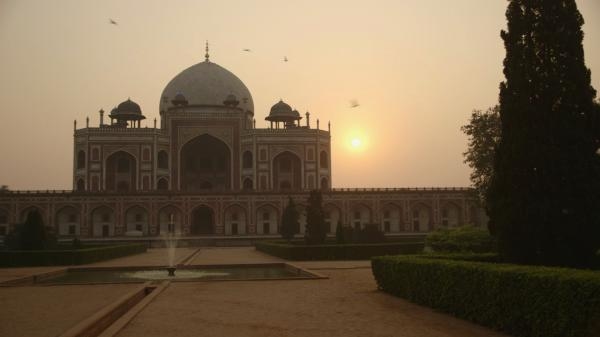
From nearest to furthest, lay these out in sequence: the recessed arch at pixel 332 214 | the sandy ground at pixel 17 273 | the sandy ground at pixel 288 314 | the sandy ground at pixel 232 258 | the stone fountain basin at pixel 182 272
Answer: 1. the sandy ground at pixel 288 314
2. the sandy ground at pixel 17 273
3. the stone fountain basin at pixel 182 272
4. the sandy ground at pixel 232 258
5. the recessed arch at pixel 332 214

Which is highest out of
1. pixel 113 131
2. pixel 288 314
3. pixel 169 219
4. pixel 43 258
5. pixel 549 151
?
pixel 113 131

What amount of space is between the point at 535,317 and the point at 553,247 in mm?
2835

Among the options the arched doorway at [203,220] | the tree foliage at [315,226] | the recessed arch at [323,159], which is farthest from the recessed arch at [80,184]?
the tree foliage at [315,226]

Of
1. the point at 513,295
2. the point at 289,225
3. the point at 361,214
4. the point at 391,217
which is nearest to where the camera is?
the point at 513,295

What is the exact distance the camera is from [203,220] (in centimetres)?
4131

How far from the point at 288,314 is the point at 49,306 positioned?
336 centimetres

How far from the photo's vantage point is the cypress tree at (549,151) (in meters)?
8.65

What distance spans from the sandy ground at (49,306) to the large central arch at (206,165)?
113 feet

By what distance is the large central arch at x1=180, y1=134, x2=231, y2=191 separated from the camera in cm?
4562

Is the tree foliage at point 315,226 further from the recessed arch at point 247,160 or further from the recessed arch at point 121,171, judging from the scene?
the recessed arch at point 121,171

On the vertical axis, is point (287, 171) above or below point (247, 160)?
below

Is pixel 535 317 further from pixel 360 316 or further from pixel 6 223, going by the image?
pixel 6 223

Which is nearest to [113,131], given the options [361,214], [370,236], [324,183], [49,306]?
[324,183]

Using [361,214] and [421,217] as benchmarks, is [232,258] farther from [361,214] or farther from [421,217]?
[421,217]
